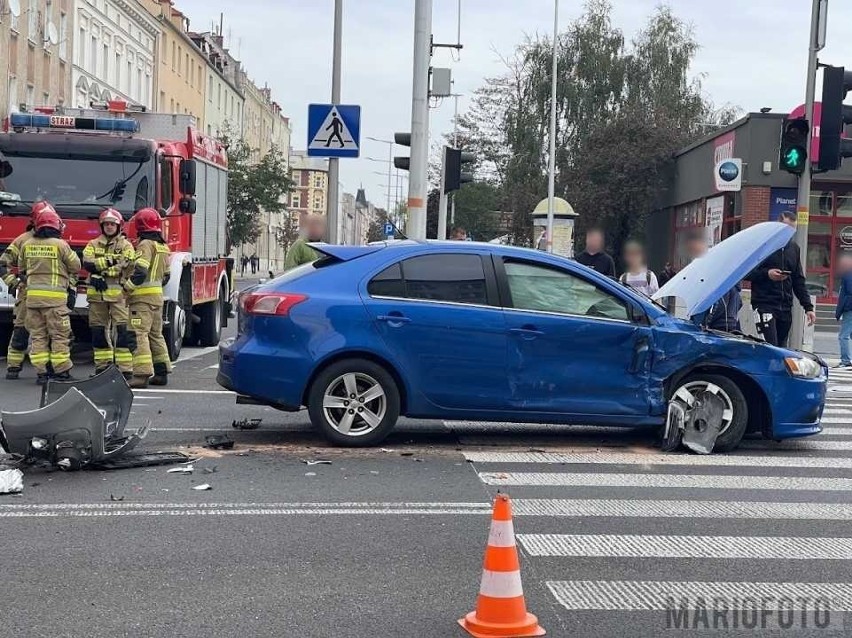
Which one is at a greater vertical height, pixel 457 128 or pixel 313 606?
pixel 457 128

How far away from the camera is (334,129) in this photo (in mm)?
17109

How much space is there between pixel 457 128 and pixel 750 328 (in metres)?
37.4

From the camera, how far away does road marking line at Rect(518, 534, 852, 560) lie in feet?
19.2

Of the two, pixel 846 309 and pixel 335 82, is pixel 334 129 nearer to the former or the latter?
pixel 335 82

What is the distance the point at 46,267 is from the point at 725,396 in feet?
23.1

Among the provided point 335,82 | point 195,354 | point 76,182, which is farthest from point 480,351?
point 335,82

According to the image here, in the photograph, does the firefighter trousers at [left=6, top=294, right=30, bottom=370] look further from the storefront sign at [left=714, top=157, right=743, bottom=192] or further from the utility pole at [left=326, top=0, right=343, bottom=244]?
the storefront sign at [left=714, top=157, right=743, bottom=192]

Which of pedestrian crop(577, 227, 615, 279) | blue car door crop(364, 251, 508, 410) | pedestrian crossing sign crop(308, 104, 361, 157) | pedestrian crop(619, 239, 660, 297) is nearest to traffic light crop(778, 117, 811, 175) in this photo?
pedestrian crop(619, 239, 660, 297)

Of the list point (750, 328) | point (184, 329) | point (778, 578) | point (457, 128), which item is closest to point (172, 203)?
point (184, 329)

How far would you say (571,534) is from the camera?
6.21 metres

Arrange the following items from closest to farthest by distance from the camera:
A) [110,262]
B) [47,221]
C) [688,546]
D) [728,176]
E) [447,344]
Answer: [688,546], [447,344], [47,221], [110,262], [728,176]

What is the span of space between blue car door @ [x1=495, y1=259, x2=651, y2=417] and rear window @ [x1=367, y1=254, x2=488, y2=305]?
0.65ft

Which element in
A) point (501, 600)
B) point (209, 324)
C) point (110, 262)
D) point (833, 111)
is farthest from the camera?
point (209, 324)

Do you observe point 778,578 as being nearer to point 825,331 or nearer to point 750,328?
point 750,328
